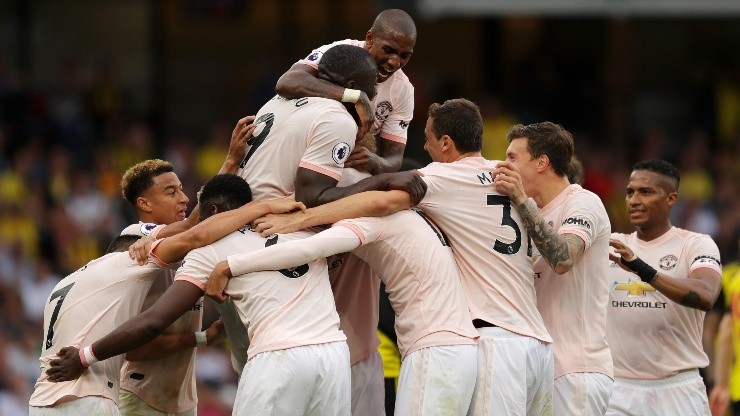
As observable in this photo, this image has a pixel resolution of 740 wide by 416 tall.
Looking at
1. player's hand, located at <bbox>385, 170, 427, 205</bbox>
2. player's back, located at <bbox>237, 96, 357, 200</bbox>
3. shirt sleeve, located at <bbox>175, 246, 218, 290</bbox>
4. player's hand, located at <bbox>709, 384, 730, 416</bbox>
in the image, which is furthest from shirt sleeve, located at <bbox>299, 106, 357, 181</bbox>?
player's hand, located at <bbox>709, 384, 730, 416</bbox>

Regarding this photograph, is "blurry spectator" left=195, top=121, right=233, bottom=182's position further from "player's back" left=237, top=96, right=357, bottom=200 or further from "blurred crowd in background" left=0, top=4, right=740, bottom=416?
"player's back" left=237, top=96, right=357, bottom=200

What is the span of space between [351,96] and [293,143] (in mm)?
447

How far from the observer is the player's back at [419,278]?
812 centimetres

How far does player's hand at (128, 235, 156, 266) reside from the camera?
336 inches

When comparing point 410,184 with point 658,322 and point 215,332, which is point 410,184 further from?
point 658,322

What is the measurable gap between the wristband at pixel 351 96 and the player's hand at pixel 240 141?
0.65 m

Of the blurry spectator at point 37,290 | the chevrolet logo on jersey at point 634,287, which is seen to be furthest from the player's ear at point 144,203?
the blurry spectator at point 37,290

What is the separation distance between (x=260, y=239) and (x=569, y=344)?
1.97 meters

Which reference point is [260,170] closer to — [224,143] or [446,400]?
[446,400]

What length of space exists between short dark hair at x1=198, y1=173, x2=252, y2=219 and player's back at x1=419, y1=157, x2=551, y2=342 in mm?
1071

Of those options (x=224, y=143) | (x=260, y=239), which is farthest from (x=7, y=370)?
(x=260, y=239)

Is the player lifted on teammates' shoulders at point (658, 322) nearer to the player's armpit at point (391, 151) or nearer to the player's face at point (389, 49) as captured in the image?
the player's armpit at point (391, 151)

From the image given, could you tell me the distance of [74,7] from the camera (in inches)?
803

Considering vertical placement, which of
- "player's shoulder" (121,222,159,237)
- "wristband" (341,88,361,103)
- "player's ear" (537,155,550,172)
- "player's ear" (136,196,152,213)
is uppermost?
"wristband" (341,88,361,103)
